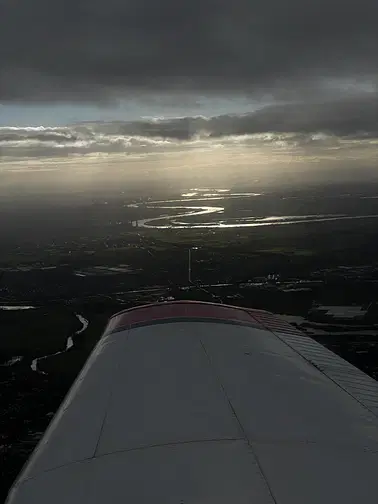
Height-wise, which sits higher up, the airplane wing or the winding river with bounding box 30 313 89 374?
the airplane wing

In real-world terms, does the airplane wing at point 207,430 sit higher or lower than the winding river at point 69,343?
higher

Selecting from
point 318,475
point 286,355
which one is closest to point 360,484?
point 318,475

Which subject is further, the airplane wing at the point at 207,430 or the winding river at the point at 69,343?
the winding river at the point at 69,343

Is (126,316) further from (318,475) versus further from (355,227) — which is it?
(355,227)

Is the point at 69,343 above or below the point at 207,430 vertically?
below

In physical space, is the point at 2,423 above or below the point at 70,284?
above

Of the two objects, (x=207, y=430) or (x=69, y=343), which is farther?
(x=69, y=343)

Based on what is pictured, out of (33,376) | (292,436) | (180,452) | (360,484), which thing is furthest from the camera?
(33,376)

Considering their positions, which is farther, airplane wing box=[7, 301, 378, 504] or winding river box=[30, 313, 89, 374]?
winding river box=[30, 313, 89, 374]
